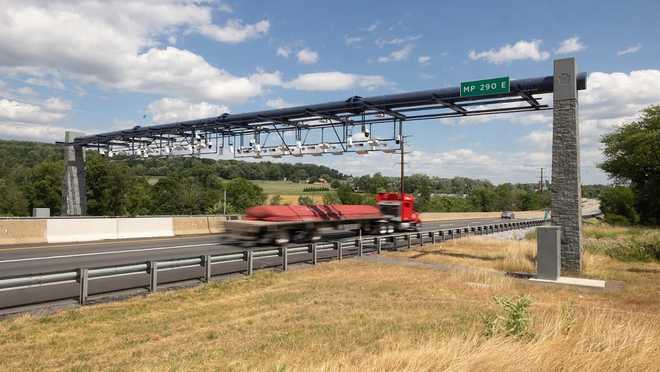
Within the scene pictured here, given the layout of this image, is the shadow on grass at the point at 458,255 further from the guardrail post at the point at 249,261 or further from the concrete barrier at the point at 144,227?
the concrete barrier at the point at 144,227

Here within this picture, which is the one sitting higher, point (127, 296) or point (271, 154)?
point (271, 154)

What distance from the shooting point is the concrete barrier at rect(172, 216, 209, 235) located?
2948cm

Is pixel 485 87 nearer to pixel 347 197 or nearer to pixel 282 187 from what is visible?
pixel 347 197

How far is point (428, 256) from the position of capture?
19703 millimetres

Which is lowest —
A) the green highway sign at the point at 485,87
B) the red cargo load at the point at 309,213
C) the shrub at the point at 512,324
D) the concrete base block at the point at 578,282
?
the concrete base block at the point at 578,282

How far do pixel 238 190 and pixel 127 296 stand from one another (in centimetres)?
8508

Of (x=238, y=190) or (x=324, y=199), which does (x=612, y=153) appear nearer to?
(x=324, y=199)

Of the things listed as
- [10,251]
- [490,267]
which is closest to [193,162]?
[10,251]


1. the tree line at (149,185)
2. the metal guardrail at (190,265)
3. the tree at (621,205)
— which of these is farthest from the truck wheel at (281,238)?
the tree at (621,205)

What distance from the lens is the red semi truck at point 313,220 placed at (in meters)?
21.9

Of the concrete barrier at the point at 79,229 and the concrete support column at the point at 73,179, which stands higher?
the concrete support column at the point at 73,179

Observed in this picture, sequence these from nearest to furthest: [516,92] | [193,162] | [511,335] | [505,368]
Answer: [505,368], [511,335], [516,92], [193,162]

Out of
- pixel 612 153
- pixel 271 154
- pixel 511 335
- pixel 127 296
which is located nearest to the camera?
pixel 511 335

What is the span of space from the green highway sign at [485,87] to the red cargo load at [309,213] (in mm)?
9969
